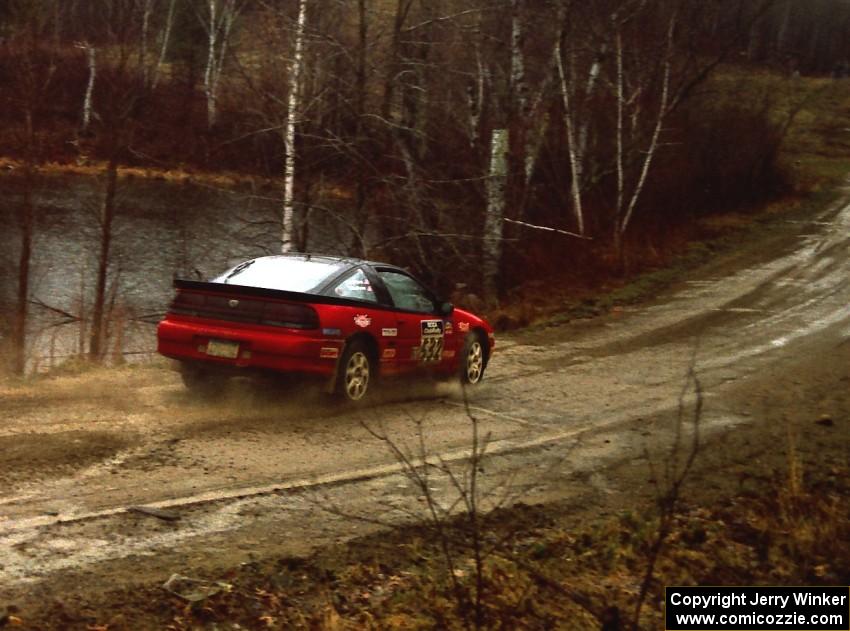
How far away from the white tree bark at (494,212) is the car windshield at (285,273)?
8556mm

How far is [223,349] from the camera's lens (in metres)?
9.83

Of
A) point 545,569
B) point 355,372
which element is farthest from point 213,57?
point 545,569

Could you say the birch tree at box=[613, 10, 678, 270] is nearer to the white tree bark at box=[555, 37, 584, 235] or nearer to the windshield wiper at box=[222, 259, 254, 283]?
Result: the white tree bark at box=[555, 37, 584, 235]

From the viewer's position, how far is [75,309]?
19.4 meters

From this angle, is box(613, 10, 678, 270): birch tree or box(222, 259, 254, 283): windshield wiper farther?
box(613, 10, 678, 270): birch tree

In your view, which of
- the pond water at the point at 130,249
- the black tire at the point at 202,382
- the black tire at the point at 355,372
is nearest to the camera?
the black tire at the point at 355,372

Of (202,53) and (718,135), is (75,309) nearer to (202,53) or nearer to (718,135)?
(718,135)

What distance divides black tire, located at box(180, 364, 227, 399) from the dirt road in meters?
0.15

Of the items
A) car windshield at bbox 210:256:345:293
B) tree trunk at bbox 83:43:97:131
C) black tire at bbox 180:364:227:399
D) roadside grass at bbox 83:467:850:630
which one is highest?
tree trunk at bbox 83:43:97:131

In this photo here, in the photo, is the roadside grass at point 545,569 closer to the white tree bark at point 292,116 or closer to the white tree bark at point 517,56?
the white tree bark at point 292,116

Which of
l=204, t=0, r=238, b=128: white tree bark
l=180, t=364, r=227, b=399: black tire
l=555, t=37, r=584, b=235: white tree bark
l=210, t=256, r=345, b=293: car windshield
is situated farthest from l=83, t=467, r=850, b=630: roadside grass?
l=204, t=0, r=238, b=128: white tree bark

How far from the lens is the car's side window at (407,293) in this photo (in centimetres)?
1116

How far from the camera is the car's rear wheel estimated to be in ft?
33.3

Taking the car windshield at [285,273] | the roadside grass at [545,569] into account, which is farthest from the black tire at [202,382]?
the roadside grass at [545,569]
